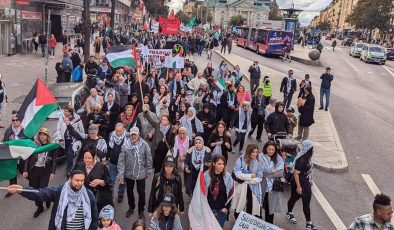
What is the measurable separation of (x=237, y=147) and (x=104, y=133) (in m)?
3.60

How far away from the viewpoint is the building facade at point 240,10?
150 metres

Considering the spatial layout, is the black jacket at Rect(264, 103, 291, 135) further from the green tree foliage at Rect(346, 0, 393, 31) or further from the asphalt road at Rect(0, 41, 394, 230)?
the green tree foliage at Rect(346, 0, 393, 31)

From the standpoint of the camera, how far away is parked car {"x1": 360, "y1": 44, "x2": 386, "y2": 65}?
3941cm

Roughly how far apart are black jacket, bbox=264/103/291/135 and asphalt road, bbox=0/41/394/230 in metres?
1.24

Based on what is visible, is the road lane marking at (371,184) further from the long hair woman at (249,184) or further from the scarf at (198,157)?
the scarf at (198,157)

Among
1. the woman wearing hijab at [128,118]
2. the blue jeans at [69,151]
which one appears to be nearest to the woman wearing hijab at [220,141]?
the woman wearing hijab at [128,118]

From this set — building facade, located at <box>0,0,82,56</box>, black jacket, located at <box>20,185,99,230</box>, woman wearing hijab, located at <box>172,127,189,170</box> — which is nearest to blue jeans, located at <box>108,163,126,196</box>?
woman wearing hijab, located at <box>172,127,189,170</box>

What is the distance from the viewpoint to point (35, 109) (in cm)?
695

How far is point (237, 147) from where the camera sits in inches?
455

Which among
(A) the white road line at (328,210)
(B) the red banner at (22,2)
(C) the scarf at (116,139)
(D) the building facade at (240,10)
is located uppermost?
(D) the building facade at (240,10)

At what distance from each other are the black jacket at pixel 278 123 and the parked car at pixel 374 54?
33.1 metres

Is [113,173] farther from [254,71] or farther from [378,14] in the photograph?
[378,14]

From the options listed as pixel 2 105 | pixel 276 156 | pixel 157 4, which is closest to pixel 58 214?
pixel 276 156

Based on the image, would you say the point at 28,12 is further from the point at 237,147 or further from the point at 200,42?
the point at 237,147
